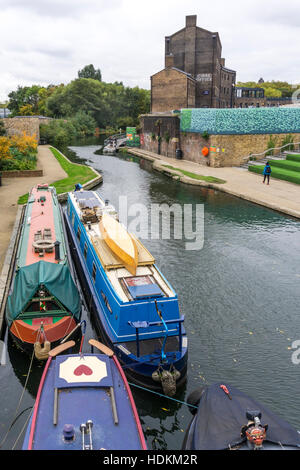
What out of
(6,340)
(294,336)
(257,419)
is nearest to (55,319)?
(6,340)

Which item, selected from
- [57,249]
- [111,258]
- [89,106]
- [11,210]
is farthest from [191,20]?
[111,258]

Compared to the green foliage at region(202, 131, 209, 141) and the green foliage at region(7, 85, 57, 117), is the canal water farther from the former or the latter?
the green foliage at region(7, 85, 57, 117)

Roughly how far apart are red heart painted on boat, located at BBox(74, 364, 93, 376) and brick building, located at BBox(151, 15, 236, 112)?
61.0 metres

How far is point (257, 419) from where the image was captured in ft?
24.3

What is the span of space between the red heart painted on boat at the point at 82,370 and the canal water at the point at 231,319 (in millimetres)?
2299

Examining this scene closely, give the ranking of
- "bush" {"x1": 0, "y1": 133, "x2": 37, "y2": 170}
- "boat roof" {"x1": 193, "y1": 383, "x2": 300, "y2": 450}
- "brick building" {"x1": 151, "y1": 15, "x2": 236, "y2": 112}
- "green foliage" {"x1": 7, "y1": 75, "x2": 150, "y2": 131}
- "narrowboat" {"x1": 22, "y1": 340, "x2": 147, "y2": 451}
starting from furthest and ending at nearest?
1. "green foliage" {"x1": 7, "y1": 75, "x2": 150, "y2": 131}
2. "brick building" {"x1": 151, "y1": 15, "x2": 236, "y2": 112}
3. "bush" {"x1": 0, "y1": 133, "x2": 37, "y2": 170}
4. "boat roof" {"x1": 193, "y1": 383, "x2": 300, "y2": 450}
5. "narrowboat" {"x1": 22, "y1": 340, "x2": 147, "y2": 451}

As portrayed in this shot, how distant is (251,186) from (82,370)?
28.3 meters

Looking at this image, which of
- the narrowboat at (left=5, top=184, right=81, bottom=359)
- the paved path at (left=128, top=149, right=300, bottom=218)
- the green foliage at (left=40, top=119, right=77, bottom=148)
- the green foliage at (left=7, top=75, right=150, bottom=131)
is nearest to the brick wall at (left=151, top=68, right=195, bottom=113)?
the green foliage at (left=40, top=119, right=77, bottom=148)

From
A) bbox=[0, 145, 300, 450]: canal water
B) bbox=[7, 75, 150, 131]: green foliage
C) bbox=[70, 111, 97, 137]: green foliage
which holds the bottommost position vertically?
bbox=[0, 145, 300, 450]: canal water

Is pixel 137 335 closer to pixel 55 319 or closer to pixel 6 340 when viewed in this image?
pixel 55 319

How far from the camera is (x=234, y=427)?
784 centimetres

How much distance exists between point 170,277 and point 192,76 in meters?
60.8

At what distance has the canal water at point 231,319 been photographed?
10648mm

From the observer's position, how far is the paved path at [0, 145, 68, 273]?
2130cm
